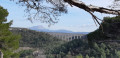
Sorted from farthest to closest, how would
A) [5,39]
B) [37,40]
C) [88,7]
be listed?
[37,40] < [5,39] < [88,7]

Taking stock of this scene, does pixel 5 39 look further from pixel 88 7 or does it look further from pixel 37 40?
pixel 37 40

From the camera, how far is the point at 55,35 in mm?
20750

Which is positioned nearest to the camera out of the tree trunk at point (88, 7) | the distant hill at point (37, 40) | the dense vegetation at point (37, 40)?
the tree trunk at point (88, 7)

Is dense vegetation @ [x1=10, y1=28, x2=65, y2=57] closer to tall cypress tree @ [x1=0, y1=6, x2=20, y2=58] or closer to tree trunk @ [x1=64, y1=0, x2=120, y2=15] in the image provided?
tall cypress tree @ [x1=0, y1=6, x2=20, y2=58]

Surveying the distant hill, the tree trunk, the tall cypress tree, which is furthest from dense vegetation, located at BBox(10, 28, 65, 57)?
the tree trunk

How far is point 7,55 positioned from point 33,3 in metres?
6.41

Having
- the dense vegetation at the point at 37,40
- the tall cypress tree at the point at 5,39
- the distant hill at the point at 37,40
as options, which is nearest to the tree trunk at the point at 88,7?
the tall cypress tree at the point at 5,39

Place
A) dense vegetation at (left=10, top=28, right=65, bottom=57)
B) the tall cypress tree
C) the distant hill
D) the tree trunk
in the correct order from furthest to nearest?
the distant hill < dense vegetation at (left=10, top=28, right=65, bottom=57) < the tall cypress tree < the tree trunk

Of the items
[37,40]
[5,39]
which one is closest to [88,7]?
[5,39]

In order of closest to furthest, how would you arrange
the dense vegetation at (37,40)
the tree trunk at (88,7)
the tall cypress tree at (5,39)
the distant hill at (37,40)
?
the tree trunk at (88,7)
the tall cypress tree at (5,39)
the dense vegetation at (37,40)
the distant hill at (37,40)

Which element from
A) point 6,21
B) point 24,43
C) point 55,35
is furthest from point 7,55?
point 55,35

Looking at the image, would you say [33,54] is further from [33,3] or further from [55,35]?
[33,3]

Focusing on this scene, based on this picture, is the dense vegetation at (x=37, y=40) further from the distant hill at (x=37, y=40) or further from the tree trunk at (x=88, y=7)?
the tree trunk at (x=88, y=7)

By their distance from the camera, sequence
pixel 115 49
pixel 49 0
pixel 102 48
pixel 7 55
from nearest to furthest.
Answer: pixel 49 0 < pixel 7 55 < pixel 115 49 < pixel 102 48
